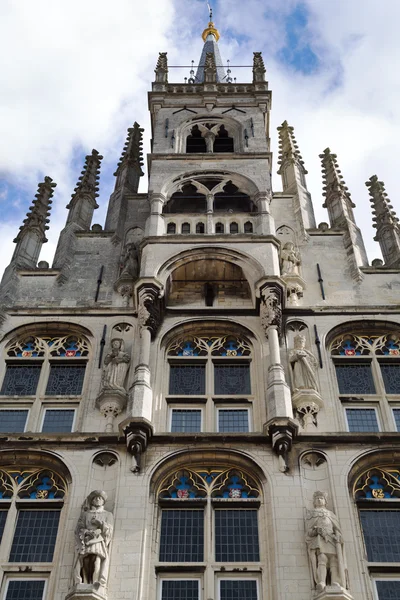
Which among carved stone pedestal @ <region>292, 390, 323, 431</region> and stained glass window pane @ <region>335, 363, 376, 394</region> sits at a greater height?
stained glass window pane @ <region>335, 363, 376, 394</region>

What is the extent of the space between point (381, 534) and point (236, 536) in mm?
2577

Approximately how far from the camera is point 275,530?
14.5 metres

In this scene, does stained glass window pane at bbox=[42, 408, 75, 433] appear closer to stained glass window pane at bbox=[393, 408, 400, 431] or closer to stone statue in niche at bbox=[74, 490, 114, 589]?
stone statue in niche at bbox=[74, 490, 114, 589]

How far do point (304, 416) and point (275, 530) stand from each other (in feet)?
9.41

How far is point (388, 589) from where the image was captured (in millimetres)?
14047

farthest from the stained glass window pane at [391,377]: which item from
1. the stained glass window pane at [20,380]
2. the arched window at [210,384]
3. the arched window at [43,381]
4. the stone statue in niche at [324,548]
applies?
the stained glass window pane at [20,380]

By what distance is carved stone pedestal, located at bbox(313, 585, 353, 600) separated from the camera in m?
13.0

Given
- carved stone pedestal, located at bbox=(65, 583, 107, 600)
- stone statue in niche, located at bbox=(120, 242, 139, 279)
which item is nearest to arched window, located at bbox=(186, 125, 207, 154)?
stone statue in niche, located at bbox=(120, 242, 139, 279)

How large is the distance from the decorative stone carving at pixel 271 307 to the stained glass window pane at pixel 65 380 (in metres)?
4.17

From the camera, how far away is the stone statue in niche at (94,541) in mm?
13523

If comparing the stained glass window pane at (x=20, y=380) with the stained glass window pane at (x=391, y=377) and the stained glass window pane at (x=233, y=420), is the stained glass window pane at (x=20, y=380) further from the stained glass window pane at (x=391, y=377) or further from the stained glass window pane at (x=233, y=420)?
the stained glass window pane at (x=391, y=377)

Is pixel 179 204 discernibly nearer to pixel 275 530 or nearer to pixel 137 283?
pixel 137 283

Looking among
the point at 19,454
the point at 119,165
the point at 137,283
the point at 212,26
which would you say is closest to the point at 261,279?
the point at 137,283

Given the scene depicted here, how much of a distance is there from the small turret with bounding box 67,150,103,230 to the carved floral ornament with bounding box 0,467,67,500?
Answer: 8998 mm
